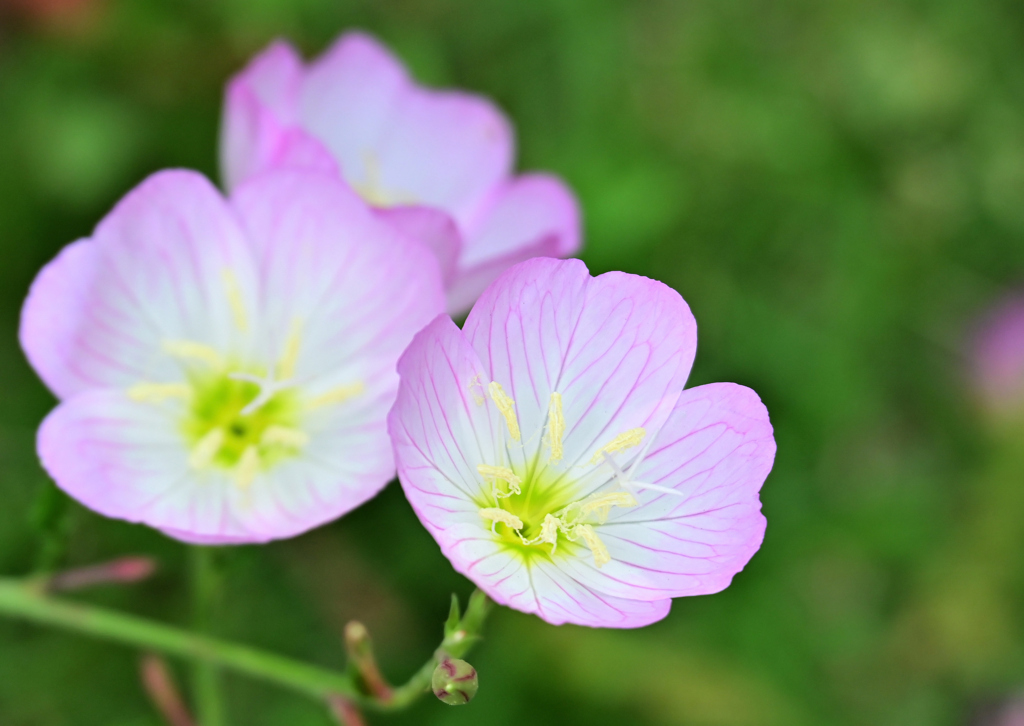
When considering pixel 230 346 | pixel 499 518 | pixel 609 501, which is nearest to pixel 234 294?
pixel 230 346

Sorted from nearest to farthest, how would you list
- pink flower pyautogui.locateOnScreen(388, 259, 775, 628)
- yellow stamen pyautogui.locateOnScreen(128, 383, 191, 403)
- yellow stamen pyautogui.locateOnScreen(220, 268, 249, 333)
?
1. pink flower pyautogui.locateOnScreen(388, 259, 775, 628)
2. yellow stamen pyautogui.locateOnScreen(128, 383, 191, 403)
3. yellow stamen pyautogui.locateOnScreen(220, 268, 249, 333)

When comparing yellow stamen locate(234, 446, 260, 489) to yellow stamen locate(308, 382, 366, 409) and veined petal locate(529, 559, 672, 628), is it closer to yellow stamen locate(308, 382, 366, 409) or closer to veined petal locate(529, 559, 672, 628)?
yellow stamen locate(308, 382, 366, 409)

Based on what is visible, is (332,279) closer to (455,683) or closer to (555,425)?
(555,425)

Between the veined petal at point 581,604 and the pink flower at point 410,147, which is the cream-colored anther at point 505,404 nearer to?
the veined petal at point 581,604

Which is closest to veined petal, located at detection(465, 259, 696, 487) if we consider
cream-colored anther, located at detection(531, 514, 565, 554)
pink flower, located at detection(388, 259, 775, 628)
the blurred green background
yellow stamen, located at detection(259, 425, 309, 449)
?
pink flower, located at detection(388, 259, 775, 628)

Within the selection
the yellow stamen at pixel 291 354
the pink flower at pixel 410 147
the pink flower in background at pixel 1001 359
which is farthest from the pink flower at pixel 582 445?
the pink flower in background at pixel 1001 359

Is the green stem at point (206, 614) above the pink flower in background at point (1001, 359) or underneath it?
above
